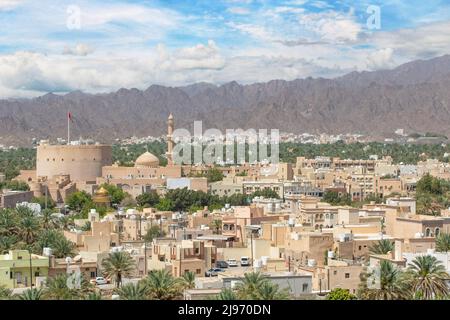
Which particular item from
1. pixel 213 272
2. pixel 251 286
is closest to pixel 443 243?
pixel 213 272

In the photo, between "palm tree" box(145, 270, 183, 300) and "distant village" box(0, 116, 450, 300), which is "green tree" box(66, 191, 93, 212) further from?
"palm tree" box(145, 270, 183, 300)

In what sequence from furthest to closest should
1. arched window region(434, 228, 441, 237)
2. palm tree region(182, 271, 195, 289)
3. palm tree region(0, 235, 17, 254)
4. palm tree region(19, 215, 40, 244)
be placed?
palm tree region(19, 215, 40, 244) < arched window region(434, 228, 441, 237) < palm tree region(0, 235, 17, 254) < palm tree region(182, 271, 195, 289)

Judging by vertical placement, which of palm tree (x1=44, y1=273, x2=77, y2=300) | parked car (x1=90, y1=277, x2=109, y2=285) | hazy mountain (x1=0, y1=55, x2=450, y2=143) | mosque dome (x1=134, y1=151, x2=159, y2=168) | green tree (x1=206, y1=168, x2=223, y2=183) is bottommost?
parked car (x1=90, y1=277, x2=109, y2=285)

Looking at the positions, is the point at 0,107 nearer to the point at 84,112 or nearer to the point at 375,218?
the point at 84,112

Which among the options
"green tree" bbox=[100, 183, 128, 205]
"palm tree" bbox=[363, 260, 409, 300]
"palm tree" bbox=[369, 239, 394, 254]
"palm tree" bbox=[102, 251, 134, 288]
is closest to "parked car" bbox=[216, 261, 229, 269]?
"palm tree" bbox=[102, 251, 134, 288]

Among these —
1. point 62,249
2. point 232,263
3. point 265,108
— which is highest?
point 265,108

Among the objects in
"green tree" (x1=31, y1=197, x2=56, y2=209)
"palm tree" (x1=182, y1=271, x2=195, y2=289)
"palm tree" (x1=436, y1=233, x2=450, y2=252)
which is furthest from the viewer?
"green tree" (x1=31, y1=197, x2=56, y2=209)

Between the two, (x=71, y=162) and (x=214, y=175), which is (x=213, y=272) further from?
(x=214, y=175)
